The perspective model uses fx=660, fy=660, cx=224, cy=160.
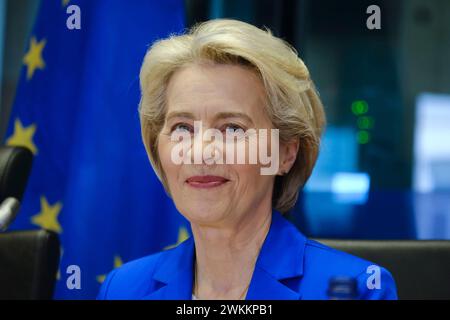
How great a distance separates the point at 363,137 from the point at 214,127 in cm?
217

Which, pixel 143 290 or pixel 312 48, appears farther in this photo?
pixel 312 48

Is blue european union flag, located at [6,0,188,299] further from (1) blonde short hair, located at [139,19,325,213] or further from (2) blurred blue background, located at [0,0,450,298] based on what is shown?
(1) blonde short hair, located at [139,19,325,213]

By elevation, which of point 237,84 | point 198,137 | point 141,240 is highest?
point 237,84

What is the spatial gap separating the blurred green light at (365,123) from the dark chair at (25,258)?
191 centimetres

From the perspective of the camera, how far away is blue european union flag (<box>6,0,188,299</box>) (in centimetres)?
255

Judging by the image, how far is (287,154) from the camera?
1.52 meters

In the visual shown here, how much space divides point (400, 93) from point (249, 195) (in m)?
2.21

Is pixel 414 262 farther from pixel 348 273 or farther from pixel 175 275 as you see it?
pixel 175 275

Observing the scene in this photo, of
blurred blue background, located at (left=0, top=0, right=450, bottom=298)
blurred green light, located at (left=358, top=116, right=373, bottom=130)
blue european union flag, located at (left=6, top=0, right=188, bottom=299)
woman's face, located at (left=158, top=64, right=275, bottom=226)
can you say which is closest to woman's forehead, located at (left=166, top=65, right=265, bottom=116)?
woman's face, located at (left=158, top=64, right=275, bottom=226)

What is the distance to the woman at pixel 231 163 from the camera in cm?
133

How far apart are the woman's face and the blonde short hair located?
0.09 feet

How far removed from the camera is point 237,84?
136cm

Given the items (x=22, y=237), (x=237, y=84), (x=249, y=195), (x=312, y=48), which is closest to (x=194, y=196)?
(x=249, y=195)
